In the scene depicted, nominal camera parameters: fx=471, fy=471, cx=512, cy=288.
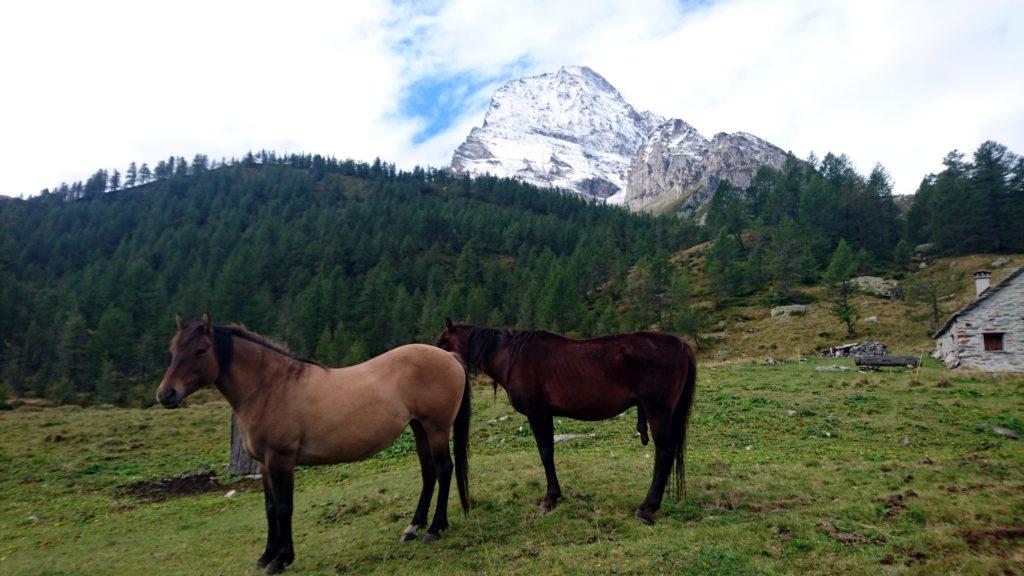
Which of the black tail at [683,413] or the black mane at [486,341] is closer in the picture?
the black tail at [683,413]

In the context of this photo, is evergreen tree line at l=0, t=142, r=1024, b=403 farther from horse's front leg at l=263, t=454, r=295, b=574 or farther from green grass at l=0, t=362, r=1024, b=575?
horse's front leg at l=263, t=454, r=295, b=574

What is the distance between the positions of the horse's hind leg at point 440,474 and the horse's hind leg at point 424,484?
0.11 meters

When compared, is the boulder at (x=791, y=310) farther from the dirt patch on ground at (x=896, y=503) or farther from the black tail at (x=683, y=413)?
the black tail at (x=683, y=413)

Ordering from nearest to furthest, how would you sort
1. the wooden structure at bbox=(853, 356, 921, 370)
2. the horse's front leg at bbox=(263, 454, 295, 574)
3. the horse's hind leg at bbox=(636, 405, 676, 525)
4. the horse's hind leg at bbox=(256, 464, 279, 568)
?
the horse's front leg at bbox=(263, 454, 295, 574) < the horse's hind leg at bbox=(256, 464, 279, 568) < the horse's hind leg at bbox=(636, 405, 676, 525) < the wooden structure at bbox=(853, 356, 921, 370)

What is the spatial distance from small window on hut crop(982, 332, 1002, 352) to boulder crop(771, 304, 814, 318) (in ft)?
90.4

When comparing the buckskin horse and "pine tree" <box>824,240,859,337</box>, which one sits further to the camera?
"pine tree" <box>824,240,859,337</box>

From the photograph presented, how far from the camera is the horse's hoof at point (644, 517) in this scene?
6.49 m

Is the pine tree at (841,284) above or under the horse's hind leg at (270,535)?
above

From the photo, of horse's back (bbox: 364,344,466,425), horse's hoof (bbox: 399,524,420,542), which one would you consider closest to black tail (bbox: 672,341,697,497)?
horse's back (bbox: 364,344,466,425)

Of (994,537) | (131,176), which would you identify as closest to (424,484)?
(994,537)

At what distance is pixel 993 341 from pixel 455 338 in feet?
114

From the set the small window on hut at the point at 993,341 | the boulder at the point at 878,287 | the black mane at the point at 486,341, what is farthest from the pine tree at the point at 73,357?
the boulder at the point at 878,287

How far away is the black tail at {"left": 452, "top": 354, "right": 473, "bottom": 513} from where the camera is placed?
729 cm

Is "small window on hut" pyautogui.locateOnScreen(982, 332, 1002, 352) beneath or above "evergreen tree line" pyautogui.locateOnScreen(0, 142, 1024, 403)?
beneath
